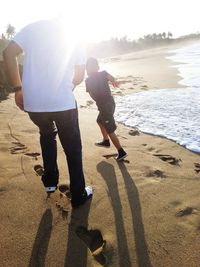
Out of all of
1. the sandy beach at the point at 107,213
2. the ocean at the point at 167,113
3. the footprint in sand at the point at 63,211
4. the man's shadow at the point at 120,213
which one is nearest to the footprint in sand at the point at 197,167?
the sandy beach at the point at 107,213

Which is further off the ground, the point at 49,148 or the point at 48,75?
the point at 48,75

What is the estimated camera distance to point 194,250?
278cm

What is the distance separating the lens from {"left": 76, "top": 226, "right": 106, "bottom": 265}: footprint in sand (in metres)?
2.75

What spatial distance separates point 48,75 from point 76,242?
1.40 metres

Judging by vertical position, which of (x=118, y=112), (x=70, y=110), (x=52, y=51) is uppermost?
(x=52, y=51)

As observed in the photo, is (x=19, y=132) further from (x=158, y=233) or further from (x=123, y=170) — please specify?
(x=158, y=233)

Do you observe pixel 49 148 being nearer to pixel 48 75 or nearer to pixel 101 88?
pixel 48 75

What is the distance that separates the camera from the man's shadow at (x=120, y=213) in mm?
2754

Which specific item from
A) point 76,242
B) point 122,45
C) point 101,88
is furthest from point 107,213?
point 122,45

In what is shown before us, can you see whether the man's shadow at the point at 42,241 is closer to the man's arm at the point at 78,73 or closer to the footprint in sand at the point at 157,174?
the man's arm at the point at 78,73

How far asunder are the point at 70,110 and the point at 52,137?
1.32 feet

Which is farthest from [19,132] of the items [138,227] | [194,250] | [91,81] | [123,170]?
[194,250]

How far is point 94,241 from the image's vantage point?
2953 millimetres

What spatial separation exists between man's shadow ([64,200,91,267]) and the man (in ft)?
1.46
